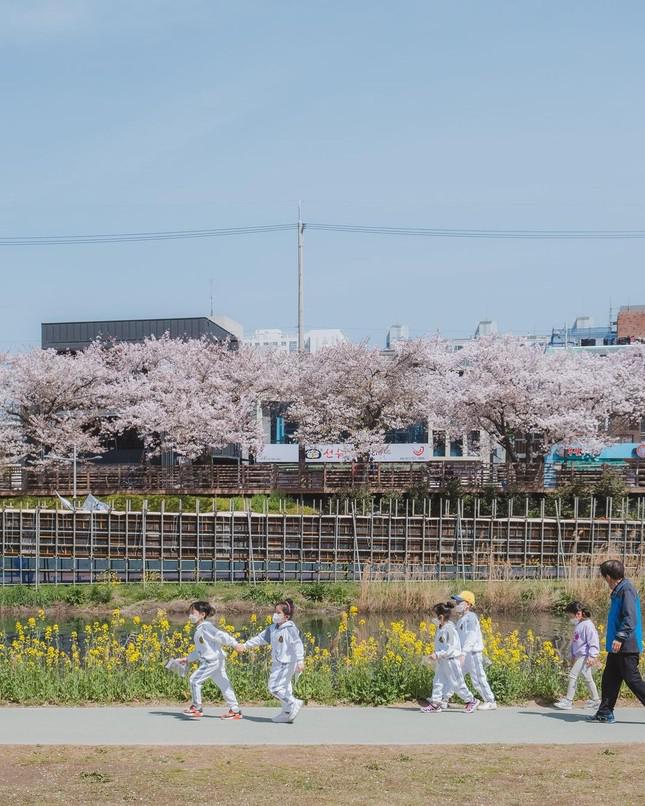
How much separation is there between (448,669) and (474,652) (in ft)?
1.38

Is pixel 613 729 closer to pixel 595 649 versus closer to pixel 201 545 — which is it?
pixel 595 649

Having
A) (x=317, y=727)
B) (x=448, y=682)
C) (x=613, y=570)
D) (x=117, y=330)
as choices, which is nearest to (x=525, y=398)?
(x=117, y=330)

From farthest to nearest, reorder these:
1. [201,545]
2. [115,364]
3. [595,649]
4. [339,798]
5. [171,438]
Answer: [115,364]
[171,438]
[201,545]
[595,649]
[339,798]

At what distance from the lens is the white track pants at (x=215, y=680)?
42.5 feet

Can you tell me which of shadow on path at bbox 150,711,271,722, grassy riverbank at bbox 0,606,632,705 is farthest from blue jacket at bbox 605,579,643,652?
shadow on path at bbox 150,711,271,722

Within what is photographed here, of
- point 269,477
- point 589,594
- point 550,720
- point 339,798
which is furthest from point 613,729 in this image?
point 269,477

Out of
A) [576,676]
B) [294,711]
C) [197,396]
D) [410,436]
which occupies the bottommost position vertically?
[294,711]

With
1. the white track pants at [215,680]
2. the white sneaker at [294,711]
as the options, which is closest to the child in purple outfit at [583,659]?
the white sneaker at [294,711]

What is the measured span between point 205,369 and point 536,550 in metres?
30.3

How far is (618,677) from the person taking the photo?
41.7 ft

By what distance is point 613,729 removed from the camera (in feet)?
40.8

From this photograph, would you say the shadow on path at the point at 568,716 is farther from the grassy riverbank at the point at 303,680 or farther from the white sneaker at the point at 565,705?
the grassy riverbank at the point at 303,680

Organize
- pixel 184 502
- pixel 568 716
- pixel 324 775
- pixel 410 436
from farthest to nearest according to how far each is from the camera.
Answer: pixel 410 436, pixel 184 502, pixel 568 716, pixel 324 775

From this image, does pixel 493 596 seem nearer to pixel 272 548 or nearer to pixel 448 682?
pixel 272 548
